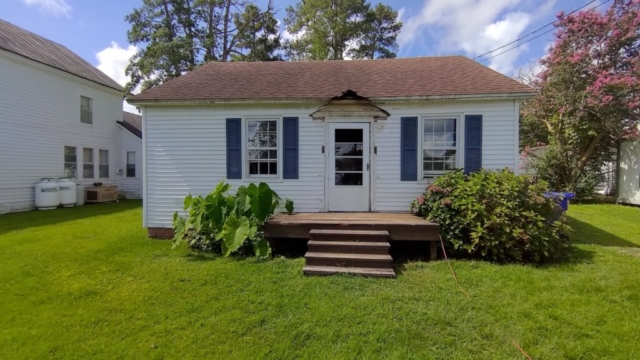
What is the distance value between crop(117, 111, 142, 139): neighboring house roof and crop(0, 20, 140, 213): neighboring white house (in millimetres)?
417

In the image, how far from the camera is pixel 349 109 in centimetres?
629

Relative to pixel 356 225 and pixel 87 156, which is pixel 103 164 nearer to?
pixel 87 156

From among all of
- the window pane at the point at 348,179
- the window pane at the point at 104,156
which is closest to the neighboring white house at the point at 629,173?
the window pane at the point at 348,179

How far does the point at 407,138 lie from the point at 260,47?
16090 millimetres

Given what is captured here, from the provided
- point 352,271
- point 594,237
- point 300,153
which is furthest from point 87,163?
point 594,237

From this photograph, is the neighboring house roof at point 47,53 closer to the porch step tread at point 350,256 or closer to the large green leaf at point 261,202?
the large green leaf at point 261,202

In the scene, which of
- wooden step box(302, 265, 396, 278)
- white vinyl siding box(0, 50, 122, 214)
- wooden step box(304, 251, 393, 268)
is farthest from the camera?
white vinyl siding box(0, 50, 122, 214)

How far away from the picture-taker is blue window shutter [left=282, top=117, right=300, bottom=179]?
6406mm

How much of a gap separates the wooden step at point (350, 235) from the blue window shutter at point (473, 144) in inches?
100

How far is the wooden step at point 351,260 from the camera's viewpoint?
4465 mm

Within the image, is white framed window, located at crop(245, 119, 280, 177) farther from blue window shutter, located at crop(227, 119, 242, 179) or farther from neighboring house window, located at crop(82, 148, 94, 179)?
neighboring house window, located at crop(82, 148, 94, 179)

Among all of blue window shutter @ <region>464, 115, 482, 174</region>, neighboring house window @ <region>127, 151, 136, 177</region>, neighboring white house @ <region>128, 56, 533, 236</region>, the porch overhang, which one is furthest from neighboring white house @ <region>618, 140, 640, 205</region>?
neighboring house window @ <region>127, 151, 136, 177</region>

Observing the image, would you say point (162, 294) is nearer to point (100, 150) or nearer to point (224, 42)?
point (100, 150)

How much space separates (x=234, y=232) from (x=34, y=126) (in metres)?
11.3
